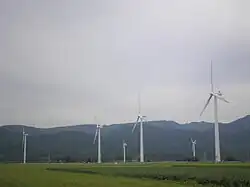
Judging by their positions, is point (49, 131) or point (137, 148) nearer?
point (137, 148)

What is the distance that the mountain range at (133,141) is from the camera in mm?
131250

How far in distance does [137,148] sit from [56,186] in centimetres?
13963

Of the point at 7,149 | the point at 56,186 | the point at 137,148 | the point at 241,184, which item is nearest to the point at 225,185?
the point at 241,184

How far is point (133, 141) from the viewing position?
170 m

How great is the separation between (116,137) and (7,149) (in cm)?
7623

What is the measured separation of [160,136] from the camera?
187m

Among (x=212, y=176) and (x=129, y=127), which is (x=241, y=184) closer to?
(x=212, y=176)

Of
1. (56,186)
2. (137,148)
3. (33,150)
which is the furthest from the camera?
(137,148)

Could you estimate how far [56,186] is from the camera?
64.1ft

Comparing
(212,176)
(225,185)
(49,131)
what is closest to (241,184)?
(225,185)

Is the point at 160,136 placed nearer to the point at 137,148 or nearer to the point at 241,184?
the point at 137,148

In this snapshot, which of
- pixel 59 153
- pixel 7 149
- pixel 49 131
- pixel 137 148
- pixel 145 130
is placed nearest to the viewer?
pixel 7 149

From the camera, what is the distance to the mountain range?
131 meters

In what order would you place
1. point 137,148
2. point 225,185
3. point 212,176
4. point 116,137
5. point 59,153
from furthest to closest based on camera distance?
point 116,137 → point 137,148 → point 59,153 → point 212,176 → point 225,185
